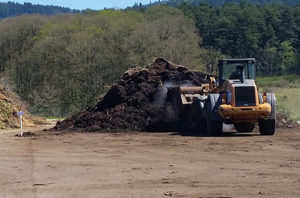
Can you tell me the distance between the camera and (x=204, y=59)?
53969 mm

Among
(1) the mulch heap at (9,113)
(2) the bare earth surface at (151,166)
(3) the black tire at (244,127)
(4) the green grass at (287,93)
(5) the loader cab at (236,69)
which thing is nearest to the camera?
(2) the bare earth surface at (151,166)

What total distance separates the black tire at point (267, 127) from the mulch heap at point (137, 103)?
387 centimetres

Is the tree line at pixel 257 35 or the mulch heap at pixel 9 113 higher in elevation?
the tree line at pixel 257 35

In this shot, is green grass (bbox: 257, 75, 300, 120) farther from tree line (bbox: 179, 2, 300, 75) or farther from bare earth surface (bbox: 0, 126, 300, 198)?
bare earth surface (bbox: 0, 126, 300, 198)

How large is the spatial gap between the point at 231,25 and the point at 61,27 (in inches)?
1075

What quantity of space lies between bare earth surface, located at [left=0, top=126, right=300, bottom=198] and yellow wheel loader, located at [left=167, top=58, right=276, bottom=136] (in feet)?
2.21

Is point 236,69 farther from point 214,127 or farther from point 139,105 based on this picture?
point 139,105

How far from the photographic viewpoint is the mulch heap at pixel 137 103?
25062 mm

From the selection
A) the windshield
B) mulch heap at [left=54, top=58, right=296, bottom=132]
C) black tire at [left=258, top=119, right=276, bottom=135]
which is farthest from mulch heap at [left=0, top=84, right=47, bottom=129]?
black tire at [left=258, top=119, right=276, bottom=135]

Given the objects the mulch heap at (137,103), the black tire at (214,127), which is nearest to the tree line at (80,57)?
the mulch heap at (137,103)

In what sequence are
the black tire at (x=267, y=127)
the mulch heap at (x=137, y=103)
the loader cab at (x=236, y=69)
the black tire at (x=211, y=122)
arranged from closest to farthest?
the black tire at (x=211, y=122), the black tire at (x=267, y=127), the loader cab at (x=236, y=69), the mulch heap at (x=137, y=103)

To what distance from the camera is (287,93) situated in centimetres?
5759

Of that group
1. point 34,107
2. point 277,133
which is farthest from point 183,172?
point 34,107

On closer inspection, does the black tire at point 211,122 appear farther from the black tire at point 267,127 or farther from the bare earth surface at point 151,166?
the black tire at point 267,127
